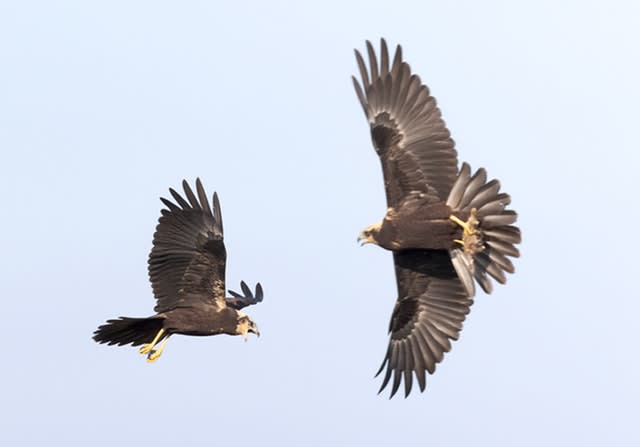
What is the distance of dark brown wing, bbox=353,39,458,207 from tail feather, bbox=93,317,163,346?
3.16 metres

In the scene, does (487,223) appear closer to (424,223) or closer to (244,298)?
(424,223)

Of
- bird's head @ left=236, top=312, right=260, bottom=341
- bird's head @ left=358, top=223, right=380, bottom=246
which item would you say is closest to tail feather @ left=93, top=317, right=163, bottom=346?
bird's head @ left=236, top=312, right=260, bottom=341

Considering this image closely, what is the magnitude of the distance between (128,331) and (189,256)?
1162 millimetres

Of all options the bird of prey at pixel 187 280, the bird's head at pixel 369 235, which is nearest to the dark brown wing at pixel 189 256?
the bird of prey at pixel 187 280

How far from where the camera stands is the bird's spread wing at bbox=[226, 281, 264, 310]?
63.6 feet

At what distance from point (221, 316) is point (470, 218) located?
3.41m

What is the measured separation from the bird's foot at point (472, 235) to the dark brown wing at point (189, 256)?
323cm

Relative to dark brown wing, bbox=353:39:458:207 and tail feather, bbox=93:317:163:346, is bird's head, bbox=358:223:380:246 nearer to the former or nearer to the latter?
dark brown wing, bbox=353:39:458:207

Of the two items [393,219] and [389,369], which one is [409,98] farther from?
[389,369]

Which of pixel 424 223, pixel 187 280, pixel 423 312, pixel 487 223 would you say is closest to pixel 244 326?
pixel 187 280

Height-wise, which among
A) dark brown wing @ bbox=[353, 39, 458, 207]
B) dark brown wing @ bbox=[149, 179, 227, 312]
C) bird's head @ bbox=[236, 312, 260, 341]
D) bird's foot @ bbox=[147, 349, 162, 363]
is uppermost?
dark brown wing @ bbox=[353, 39, 458, 207]

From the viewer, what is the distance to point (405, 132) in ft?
54.3

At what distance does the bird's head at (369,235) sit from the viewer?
54.8 ft

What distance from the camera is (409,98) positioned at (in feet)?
54.4
